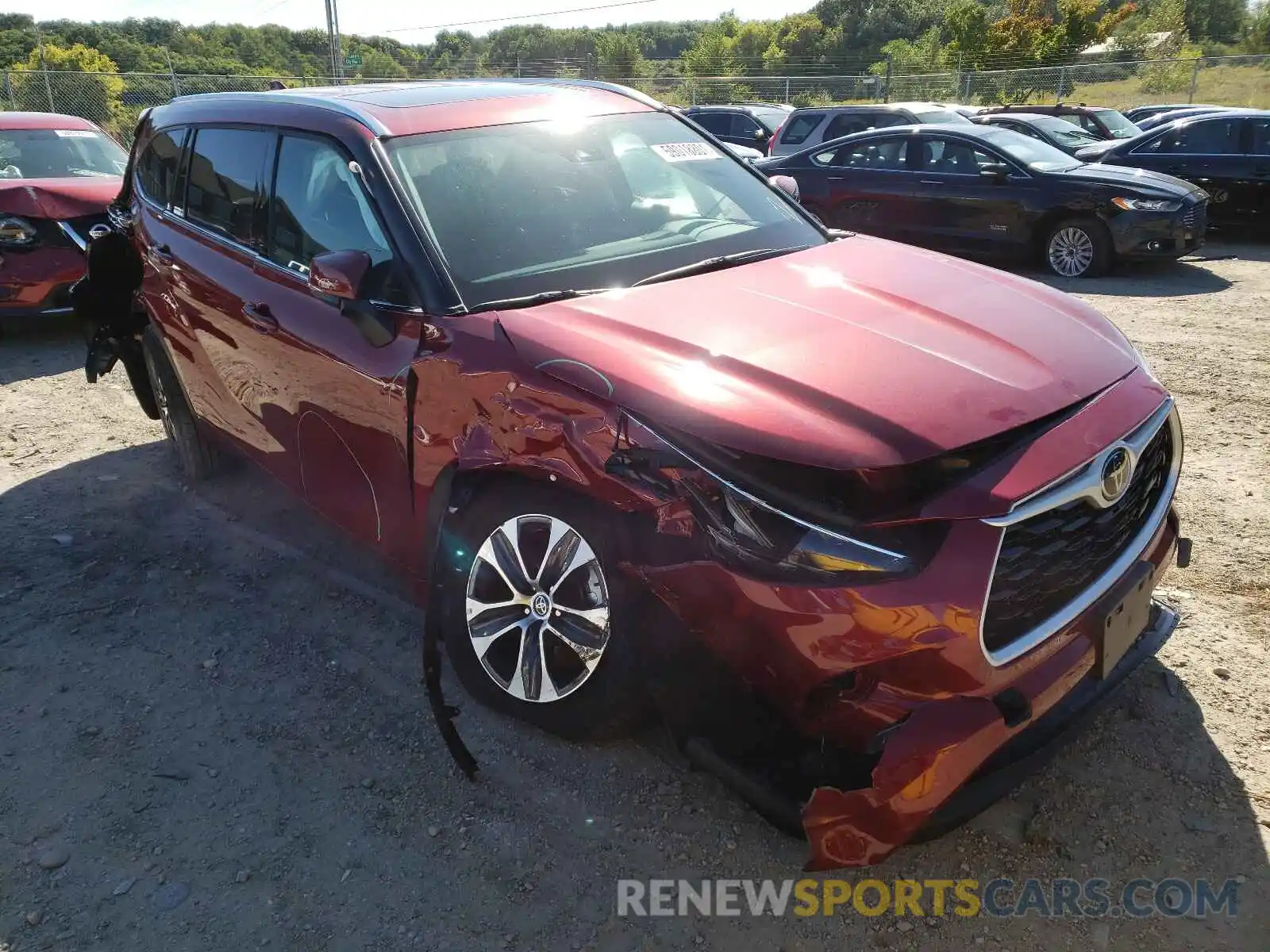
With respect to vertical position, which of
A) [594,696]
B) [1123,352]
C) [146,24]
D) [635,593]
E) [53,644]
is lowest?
[53,644]

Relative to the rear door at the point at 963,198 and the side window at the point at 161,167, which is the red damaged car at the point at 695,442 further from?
the rear door at the point at 963,198

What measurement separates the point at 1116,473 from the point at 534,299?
1684 millimetres

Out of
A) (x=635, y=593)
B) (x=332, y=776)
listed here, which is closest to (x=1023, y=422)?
(x=635, y=593)

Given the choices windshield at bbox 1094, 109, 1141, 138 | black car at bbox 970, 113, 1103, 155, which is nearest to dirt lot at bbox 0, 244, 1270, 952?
black car at bbox 970, 113, 1103, 155


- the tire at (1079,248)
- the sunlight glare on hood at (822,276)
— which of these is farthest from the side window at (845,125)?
the sunlight glare on hood at (822,276)

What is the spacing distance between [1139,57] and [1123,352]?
42.4 meters

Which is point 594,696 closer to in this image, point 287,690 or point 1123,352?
point 287,690

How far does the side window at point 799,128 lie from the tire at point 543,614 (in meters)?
12.3

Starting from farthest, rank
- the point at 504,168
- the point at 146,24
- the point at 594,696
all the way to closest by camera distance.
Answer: the point at 146,24
the point at 504,168
the point at 594,696

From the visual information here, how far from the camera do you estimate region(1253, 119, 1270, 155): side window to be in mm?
10930

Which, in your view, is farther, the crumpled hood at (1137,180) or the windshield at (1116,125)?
the windshield at (1116,125)

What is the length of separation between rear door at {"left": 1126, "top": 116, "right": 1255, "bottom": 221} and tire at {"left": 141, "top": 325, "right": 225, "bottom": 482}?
11.1 meters

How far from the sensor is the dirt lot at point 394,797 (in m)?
2.40

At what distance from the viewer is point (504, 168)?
11.0 feet
